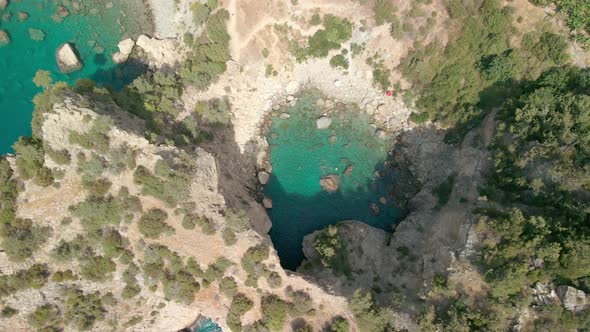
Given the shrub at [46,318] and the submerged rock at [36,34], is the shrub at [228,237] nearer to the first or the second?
the shrub at [46,318]

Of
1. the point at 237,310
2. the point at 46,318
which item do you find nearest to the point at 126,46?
the point at 46,318


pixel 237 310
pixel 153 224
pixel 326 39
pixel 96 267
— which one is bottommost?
pixel 237 310

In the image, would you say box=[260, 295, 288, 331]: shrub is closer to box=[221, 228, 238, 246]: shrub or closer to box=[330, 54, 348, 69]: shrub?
box=[221, 228, 238, 246]: shrub

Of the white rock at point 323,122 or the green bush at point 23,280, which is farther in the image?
the white rock at point 323,122

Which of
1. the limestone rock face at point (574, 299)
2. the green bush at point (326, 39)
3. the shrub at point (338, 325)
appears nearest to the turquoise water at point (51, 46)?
the green bush at point (326, 39)

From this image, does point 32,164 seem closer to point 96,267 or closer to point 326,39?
point 96,267

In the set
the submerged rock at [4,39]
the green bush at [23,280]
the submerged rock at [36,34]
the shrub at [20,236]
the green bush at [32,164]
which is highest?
the submerged rock at [36,34]

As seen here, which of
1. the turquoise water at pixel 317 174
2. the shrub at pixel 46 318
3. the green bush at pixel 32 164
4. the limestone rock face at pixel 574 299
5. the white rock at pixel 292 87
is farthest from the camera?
the white rock at pixel 292 87

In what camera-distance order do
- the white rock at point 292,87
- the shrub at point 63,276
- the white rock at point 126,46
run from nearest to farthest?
the shrub at point 63,276 → the white rock at point 126,46 → the white rock at point 292,87
